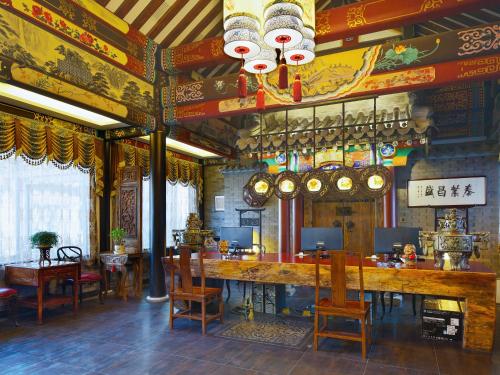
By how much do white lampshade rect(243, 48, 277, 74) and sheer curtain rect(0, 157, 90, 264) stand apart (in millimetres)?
3750

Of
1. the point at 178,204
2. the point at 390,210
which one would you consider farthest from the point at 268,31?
the point at 178,204

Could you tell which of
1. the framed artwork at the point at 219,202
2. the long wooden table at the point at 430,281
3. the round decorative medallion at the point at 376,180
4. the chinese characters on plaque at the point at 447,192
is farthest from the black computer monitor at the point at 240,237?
the framed artwork at the point at 219,202

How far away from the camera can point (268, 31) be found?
3281 millimetres

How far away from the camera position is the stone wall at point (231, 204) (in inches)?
341

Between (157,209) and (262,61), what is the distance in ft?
10.7

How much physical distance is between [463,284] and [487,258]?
369 centimetres

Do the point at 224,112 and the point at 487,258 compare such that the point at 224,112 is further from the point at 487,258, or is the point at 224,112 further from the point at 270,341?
the point at 487,258

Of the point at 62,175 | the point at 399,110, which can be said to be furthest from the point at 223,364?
the point at 399,110

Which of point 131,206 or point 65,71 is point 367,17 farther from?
point 131,206

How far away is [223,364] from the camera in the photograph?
348cm

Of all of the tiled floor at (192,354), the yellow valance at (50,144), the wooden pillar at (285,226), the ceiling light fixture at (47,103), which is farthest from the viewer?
the wooden pillar at (285,226)

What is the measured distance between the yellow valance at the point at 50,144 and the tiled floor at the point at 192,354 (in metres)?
2.41

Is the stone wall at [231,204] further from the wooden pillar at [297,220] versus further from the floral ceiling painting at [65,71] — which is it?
the floral ceiling painting at [65,71]

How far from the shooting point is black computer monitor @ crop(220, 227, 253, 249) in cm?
573
